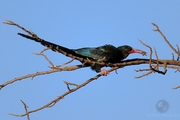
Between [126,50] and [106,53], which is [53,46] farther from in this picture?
[126,50]

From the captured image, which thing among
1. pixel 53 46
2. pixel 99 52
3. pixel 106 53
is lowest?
pixel 53 46

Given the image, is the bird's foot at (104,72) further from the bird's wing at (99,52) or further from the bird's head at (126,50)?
the bird's head at (126,50)

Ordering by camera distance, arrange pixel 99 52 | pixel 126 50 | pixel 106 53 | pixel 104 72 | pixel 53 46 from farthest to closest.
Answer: pixel 126 50
pixel 99 52
pixel 106 53
pixel 104 72
pixel 53 46

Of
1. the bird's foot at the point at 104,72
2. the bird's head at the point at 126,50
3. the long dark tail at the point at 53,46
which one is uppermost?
the bird's head at the point at 126,50

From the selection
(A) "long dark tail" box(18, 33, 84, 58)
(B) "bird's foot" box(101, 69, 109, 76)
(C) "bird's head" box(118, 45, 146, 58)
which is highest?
(C) "bird's head" box(118, 45, 146, 58)

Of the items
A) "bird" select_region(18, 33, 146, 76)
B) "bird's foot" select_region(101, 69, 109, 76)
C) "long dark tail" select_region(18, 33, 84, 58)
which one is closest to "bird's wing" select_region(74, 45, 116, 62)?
"bird" select_region(18, 33, 146, 76)

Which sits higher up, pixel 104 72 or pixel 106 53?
pixel 106 53

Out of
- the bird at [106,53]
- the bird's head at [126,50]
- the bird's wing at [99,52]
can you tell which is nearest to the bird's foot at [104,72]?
the bird at [106,53]

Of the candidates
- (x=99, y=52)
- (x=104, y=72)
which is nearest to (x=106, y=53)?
(x=99, y=52)

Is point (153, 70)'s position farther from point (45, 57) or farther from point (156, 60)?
point (45, 57)

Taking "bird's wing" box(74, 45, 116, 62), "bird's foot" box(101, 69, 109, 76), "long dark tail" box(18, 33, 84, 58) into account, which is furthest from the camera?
"bird's wing" box(74, 45, 116, 62)

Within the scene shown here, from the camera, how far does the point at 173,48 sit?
19.6ft

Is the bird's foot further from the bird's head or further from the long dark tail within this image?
the bird's head

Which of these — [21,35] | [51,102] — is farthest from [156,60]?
[21,35]
